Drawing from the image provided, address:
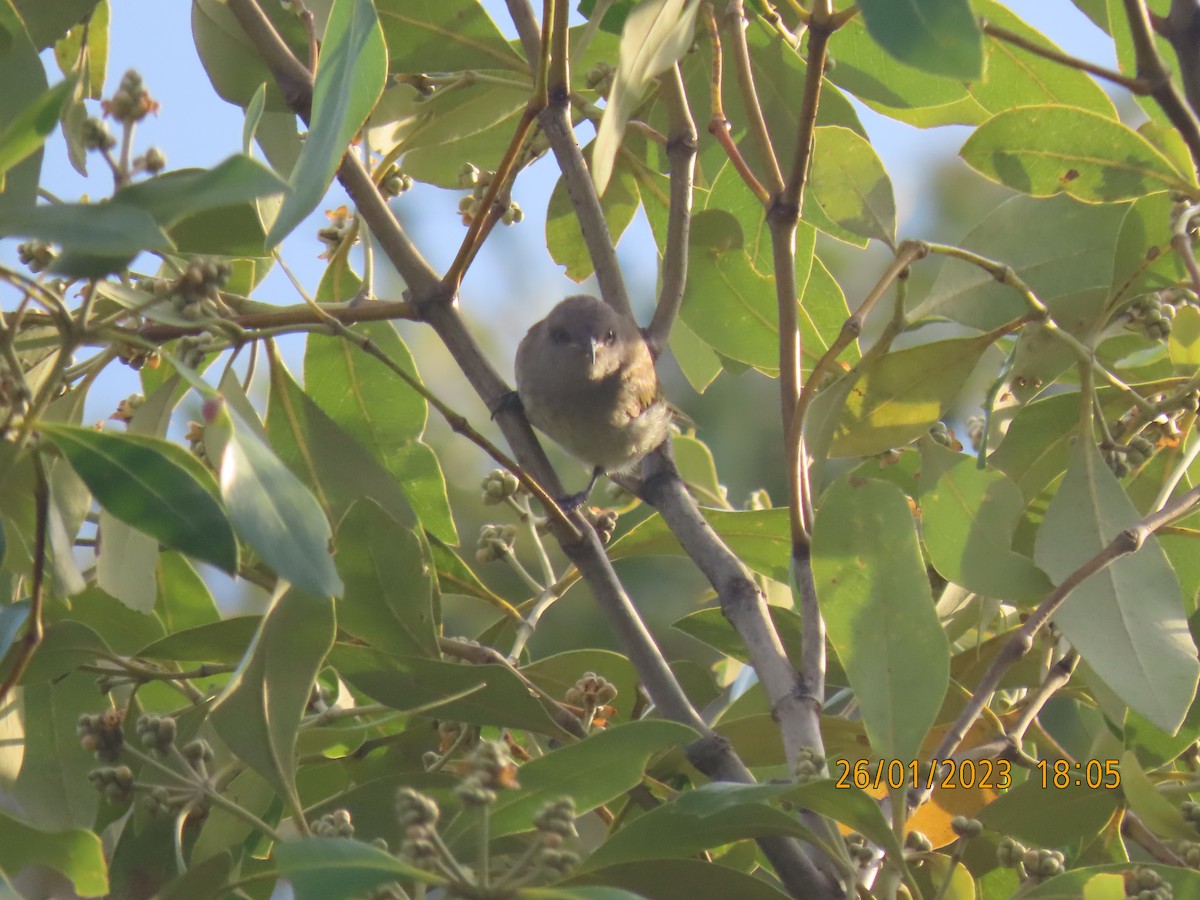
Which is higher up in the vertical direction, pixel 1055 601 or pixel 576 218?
pixel 576 218

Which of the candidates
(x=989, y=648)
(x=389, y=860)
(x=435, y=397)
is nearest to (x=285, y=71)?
(x=435, y=397)

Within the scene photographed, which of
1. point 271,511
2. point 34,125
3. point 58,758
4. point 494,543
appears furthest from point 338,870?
point 494,543

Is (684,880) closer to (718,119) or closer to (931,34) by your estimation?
(931,34)

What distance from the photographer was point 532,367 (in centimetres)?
391

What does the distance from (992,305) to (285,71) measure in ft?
3.71

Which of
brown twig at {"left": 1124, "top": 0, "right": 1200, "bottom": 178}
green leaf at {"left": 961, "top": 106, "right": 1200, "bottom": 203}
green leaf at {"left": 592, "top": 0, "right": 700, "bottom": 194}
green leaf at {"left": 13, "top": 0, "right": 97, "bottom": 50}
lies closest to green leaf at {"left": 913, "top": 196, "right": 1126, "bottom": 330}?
green leaf at {"left": 961, "top": 106, "right": 1200, "bottom": 203}

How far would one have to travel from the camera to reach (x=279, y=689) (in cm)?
156

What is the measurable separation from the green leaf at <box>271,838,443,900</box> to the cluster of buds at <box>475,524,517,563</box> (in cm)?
119

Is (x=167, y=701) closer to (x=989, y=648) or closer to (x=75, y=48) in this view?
(x=75, y=48)

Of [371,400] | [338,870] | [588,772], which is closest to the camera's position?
[338,870]

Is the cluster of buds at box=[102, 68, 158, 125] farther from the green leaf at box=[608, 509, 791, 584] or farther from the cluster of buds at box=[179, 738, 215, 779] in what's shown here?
the green leaf at box=[608, 509, 791, 584]

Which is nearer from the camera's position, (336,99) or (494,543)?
(336,99)

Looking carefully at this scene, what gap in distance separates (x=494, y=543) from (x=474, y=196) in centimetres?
62

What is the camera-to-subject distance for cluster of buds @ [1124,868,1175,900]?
1431 mm
